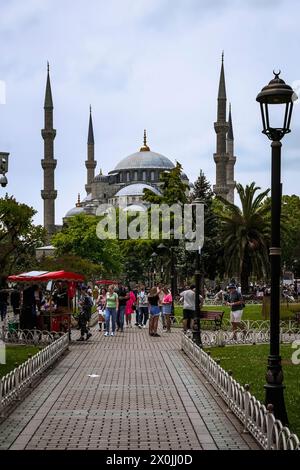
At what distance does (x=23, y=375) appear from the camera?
1159 cm

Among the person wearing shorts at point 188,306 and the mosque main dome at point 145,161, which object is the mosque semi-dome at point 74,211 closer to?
the mosque main dome at point 145,161

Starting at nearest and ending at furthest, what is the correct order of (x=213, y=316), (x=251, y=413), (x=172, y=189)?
(x=251, y=413), (x=213, y=316), (x=172, y=189)

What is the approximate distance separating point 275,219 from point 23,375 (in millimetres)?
4569

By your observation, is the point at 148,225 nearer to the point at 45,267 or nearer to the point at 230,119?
the point at 45,267

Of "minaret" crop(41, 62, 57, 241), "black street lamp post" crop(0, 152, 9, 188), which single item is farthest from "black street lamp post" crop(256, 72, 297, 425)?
"minaret" crop(41, 62, 57, 241)

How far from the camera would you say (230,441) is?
8.51 metres

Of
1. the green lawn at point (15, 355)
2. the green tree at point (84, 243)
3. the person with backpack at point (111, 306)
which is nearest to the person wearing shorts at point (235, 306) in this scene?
the person with backpack at point (111, 306)

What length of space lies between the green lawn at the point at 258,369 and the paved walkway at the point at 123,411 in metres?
0.62

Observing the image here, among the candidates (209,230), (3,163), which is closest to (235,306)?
(3,163)

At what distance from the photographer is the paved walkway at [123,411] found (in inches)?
333

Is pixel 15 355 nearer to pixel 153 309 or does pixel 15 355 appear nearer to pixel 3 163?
pixel 3 163
